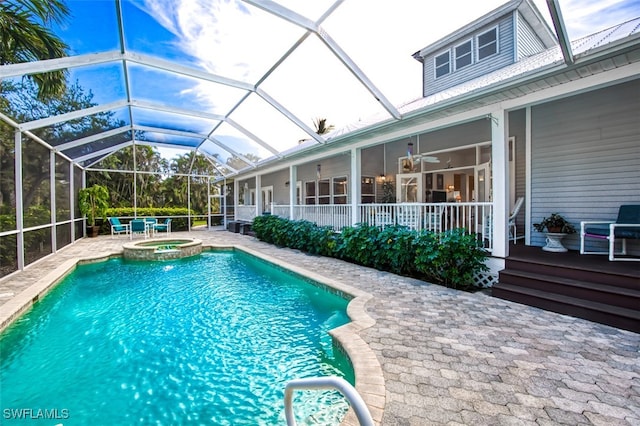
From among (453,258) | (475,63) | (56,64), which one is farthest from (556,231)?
(56,64)

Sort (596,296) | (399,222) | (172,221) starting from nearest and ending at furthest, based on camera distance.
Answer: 1. (596,296)
2. (399,222)
3. (172,221)

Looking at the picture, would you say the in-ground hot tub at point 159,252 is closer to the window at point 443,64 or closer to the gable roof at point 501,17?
the window at point 443,64

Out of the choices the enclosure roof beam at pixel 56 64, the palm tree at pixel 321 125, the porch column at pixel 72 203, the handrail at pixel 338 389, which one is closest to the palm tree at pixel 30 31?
the enclosure roof beam at pixel 56 64

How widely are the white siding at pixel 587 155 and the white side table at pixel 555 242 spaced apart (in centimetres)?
46

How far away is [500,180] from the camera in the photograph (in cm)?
544

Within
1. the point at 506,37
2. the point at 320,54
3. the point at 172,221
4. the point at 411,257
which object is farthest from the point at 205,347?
the point at 172,221

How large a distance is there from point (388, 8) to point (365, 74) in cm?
117

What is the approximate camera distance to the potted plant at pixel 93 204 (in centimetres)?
1359

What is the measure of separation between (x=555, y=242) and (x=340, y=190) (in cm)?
832

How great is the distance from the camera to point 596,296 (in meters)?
4.13

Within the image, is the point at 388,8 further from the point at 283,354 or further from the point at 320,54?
A: the point at 283,354

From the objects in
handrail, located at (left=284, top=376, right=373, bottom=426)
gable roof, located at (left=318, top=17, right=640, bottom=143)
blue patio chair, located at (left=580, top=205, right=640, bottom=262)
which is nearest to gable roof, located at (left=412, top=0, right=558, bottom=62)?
gable roof, located at (left=318, top=17, right=640, bottom=143)

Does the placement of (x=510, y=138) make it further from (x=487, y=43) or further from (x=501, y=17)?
(x=501, y=17)

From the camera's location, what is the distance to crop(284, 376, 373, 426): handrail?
3.84 ft
